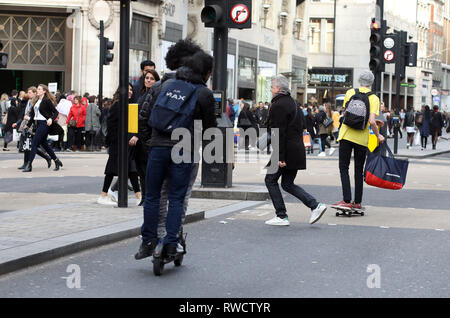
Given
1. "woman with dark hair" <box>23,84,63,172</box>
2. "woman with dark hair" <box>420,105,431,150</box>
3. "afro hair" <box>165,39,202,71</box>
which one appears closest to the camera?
"afro hair" <box>165,39,202,71</box>

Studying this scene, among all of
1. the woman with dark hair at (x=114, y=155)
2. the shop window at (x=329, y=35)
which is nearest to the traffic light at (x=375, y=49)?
the woman with dark hair at (x=114, y=155)

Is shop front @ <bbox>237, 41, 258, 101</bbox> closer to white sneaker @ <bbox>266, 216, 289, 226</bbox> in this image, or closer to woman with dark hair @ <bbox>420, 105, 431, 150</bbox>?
woman with dark hair @ <bbox>420, 105, 431, 150</bbox>

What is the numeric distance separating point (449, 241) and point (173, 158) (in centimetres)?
364

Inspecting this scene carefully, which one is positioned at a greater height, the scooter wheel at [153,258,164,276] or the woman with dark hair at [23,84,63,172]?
the woman with dark hair at [23,84,63,172]

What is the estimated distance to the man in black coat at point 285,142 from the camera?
10609mm

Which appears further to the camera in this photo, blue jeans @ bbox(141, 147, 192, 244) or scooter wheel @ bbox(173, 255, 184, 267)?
scooter wheel @ bbox(173, 255, 184, 267)

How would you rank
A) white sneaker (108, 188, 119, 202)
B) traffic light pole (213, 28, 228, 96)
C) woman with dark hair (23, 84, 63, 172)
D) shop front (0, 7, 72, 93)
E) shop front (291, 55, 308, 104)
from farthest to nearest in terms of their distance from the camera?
shop front (291, 55, 308, 104)
shop front (0, 7, 72, 93)
woman with dark hair (23, 84, 63, 172)
traffic light pole (213, 28, 228, 96)
white sneaker (108, 188, 119, 202)

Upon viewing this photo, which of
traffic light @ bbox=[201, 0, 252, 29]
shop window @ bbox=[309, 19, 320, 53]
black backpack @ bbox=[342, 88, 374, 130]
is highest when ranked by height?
shop window @ bbox=[309, 19, 320, 53]

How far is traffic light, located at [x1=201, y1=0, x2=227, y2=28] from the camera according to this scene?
1349 centimetres

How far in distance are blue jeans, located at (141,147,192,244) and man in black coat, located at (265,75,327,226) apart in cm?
323

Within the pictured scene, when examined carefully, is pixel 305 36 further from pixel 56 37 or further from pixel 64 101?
pixel 64 101

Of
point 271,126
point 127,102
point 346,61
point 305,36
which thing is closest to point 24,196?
point 127,102

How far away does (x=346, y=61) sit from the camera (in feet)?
263

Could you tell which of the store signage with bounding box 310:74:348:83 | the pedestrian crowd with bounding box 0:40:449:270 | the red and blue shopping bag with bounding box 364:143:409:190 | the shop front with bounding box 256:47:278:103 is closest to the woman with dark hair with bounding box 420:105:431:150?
the shop front with bounding box 256:47:278:103
